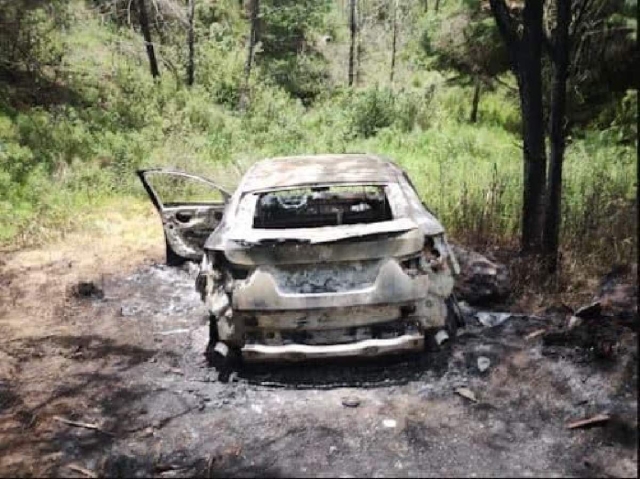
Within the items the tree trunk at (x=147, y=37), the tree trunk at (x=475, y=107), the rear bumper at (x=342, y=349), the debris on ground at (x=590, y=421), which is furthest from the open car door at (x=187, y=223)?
the tree trunk at (x=475, y=107)

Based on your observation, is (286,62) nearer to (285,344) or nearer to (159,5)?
(159,5)

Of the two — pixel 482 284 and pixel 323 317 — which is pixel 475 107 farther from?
pixel 323 317

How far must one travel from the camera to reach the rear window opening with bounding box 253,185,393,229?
19.5ft

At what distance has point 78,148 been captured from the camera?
13.2m

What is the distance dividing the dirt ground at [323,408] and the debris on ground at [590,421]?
0.03 meters

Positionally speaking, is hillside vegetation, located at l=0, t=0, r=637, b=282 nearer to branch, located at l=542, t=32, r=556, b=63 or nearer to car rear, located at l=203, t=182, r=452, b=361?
branch, located at l=542, t=32, r=556, b=63

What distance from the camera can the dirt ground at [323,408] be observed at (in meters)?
3.62

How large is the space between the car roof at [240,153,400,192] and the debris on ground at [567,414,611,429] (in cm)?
225

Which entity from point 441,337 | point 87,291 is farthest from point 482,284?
point 87,291

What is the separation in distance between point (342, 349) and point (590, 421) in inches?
62.9

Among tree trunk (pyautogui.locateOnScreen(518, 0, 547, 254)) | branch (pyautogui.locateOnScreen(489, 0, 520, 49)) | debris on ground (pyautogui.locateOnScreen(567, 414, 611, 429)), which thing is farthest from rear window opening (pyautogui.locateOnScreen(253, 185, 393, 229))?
debris on ground (pyautogui.locateOnScreen(567, 414, 611, 429))

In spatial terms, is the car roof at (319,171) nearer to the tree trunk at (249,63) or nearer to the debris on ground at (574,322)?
the debris on ground at (574,322)

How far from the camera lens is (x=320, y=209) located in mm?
6391

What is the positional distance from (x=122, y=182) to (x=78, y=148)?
1.89 meters
